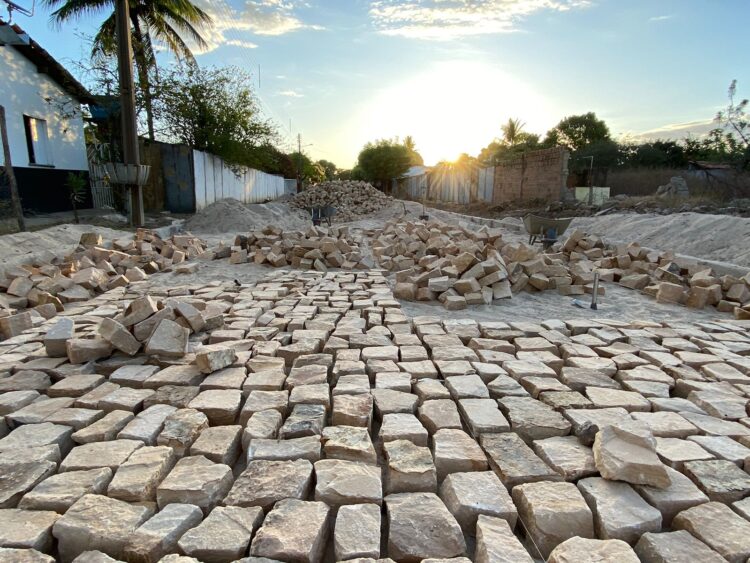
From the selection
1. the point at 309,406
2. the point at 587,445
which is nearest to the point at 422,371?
the point at 309,406

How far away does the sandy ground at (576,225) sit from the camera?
16.6ft

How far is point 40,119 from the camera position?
12.5 meters

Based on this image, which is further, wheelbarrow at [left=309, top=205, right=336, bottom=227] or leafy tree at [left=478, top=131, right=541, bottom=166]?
leafy tree at [left=478, top=131, right=541, bottom=166]

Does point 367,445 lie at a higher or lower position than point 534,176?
lower

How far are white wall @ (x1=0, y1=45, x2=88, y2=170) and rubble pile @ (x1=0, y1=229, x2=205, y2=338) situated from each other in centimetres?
612

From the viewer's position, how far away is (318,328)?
385cm

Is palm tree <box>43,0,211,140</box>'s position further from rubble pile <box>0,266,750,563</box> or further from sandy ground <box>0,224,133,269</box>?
rubble pile <box>0,266,750,563</box>

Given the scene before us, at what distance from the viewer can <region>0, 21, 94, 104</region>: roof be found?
36.3 ft

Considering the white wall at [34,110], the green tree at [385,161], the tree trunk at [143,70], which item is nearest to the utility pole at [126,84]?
the white wall at [34,110]

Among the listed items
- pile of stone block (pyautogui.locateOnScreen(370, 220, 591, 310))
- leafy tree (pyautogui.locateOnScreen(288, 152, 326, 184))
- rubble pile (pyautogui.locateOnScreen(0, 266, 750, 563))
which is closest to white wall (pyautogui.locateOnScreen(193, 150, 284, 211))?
pile of stone block (pyautogui.locateOnScreen(370, 220, 591, 310))

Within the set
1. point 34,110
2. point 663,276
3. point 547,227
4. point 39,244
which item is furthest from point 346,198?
point 663,276

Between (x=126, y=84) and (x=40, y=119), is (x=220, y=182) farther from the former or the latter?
(x=126, y=84)

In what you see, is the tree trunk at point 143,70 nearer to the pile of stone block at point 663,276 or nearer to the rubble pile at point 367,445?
the rubble pile at point 367,445

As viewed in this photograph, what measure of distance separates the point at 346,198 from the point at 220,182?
735 cm
